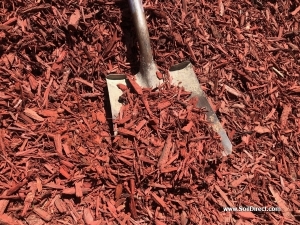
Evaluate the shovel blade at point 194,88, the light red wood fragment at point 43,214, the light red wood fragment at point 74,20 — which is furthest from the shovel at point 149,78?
the light red wood fragment at point 43,214

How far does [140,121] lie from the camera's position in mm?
2379

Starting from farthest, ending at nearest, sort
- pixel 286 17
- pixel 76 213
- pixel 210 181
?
pixel 286 17
pixel 210 181
pixel 76 213

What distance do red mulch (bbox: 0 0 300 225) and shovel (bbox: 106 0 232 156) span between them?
9 cm

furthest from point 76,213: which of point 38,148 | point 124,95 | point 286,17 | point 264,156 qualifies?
point 286,17

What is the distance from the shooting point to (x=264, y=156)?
2645mm

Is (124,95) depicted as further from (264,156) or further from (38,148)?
(264,156)

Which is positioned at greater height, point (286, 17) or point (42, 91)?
point (42, 91)

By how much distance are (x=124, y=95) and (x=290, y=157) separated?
146 cm

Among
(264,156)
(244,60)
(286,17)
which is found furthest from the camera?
(286,17)

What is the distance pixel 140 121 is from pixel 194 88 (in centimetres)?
54

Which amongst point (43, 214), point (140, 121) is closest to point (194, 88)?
point (140, 121)

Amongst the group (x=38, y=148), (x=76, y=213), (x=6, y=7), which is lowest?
(x=76, y=213)

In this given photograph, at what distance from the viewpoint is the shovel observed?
2500mm

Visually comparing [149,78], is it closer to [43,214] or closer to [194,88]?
[194,88]
